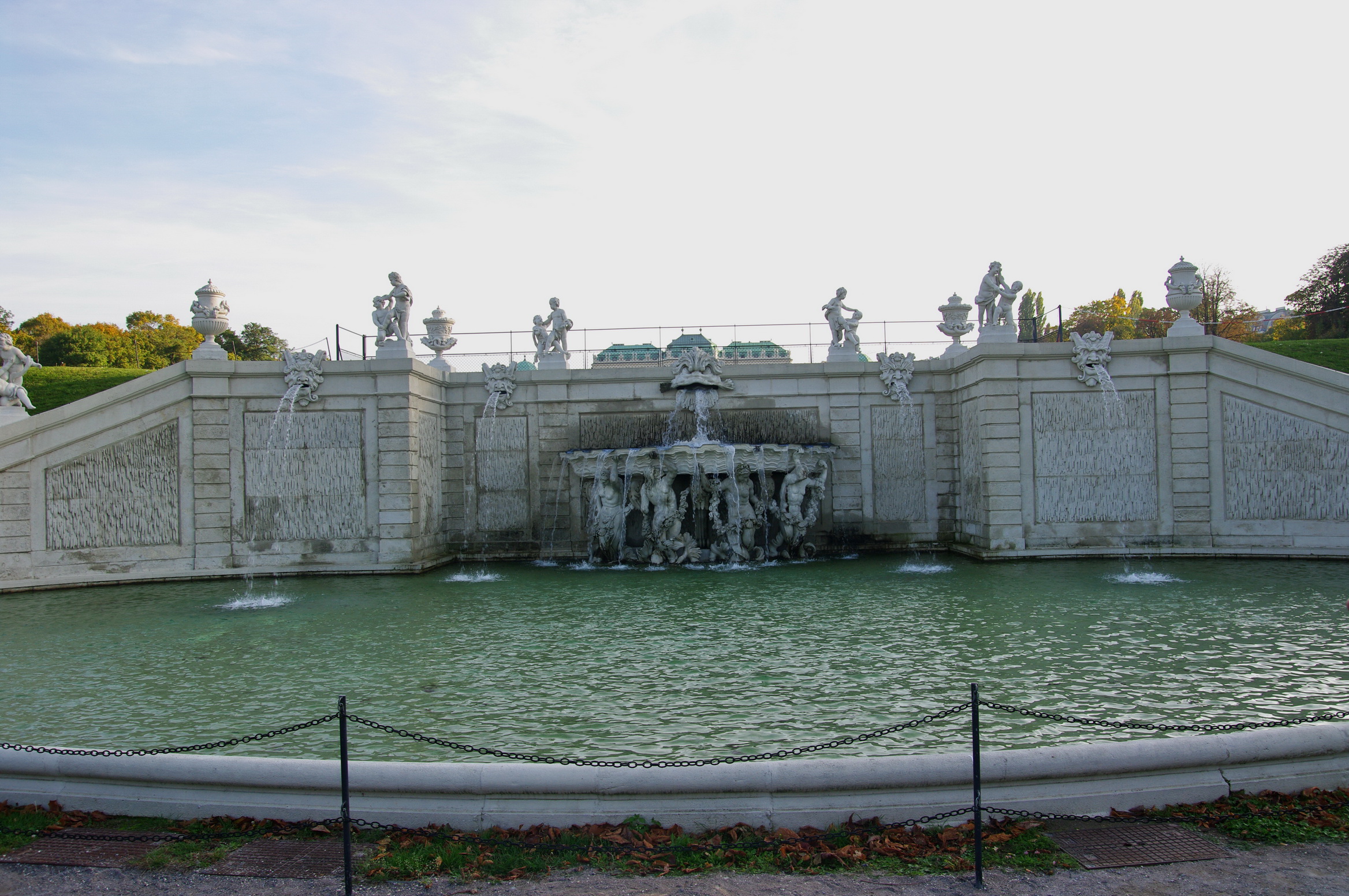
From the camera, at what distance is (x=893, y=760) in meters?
5.19

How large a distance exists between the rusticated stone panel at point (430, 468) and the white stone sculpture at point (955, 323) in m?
12.1

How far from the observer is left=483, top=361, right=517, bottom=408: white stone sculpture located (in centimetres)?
2006

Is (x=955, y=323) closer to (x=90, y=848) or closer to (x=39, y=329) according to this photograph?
(x=90, y=848)

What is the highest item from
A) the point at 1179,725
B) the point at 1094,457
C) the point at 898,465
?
the point at 1094,457

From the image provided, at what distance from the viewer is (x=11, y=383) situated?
16.3 metres

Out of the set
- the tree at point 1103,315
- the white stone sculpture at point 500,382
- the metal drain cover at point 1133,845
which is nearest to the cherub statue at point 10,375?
the white stone sculpture at point 500,382

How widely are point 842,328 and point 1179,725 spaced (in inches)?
604

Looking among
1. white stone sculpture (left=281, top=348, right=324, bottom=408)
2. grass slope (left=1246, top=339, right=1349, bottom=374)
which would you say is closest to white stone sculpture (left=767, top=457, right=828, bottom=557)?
white stone sculpture (left=281, top=348, right=324, bottom=408)

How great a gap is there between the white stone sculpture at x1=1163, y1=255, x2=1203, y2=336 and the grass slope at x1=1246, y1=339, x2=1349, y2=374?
1380 cm

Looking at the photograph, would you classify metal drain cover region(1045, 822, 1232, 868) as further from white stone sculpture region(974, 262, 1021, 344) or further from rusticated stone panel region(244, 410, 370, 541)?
rusticated stone panel region(244, 410, 370, 541)

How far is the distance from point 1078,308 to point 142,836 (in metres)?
70.2

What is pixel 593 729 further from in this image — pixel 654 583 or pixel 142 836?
pixel 654 583

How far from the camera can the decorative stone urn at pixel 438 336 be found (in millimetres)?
20984

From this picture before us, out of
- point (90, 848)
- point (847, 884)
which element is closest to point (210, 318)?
point (90, 848)
